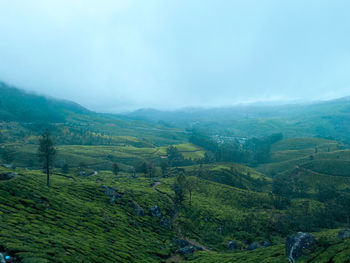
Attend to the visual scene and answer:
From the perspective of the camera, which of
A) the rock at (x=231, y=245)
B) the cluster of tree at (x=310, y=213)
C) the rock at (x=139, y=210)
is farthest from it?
the cluster of tree at (x=310, y=213)

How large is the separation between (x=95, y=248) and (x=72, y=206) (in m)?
27.7

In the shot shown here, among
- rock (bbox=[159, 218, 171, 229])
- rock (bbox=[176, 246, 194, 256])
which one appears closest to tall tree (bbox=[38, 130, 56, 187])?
rock (bbox=[159, 218, 171, 229])

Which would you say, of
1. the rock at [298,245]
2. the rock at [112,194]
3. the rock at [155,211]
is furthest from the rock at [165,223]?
the rock at [298,245]

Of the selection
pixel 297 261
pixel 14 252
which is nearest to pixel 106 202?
pixel 14 252

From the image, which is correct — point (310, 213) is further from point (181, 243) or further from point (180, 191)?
point (181, 243)

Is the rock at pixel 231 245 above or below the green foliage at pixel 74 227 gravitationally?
below

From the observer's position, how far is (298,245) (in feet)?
146

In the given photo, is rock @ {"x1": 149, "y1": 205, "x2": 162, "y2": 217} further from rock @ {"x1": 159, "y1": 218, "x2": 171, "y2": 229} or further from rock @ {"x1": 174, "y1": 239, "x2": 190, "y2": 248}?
rock @ {"x1": 174, "y1": 239, "x2": 190, "y2": 248}

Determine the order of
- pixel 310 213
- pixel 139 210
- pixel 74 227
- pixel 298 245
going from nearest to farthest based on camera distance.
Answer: pixel 298 245, pixel 74 227, pixel 139 210, pixel 310 213

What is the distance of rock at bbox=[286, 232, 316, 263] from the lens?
44219mm

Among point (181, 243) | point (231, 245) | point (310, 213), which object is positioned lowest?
point (310, 213)

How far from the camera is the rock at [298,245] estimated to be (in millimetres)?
44219

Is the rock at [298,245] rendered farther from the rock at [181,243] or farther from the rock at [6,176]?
the rock at [6,176]

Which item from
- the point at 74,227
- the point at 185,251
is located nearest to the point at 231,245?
the point at 185,251
